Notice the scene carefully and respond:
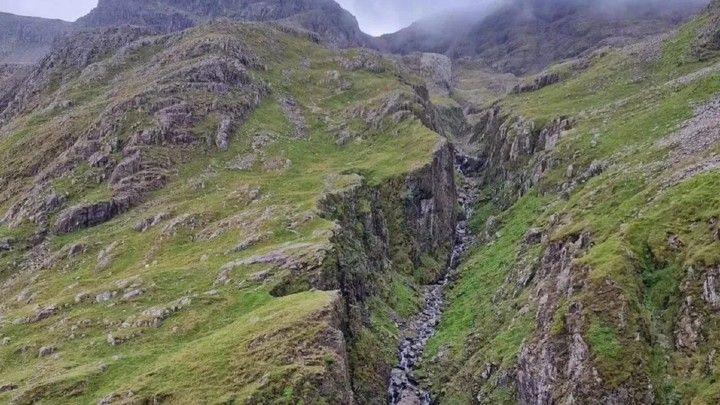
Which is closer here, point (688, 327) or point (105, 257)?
point (688, 327)

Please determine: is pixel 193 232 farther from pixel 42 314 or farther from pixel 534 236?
pixel 534 236

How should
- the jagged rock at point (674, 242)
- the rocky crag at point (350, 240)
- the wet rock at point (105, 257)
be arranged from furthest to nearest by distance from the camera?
the wet rock at point (105, 257) < the jagged rock at point (674, 242) < the rocky crag at point (350, 240)

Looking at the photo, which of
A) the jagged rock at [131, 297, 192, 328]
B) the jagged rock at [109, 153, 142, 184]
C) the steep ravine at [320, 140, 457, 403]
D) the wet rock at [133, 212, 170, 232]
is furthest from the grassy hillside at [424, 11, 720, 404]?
the jagged rock at [109, 153, 142, 184]

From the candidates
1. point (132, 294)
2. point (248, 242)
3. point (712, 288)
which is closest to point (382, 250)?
point (248, 242)

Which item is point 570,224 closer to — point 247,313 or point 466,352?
point 466,352

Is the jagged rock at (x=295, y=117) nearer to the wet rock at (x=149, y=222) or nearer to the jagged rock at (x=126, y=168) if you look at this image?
the jagged rock at (x=126, y=168)

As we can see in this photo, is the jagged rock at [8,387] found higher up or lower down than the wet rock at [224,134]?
lower down

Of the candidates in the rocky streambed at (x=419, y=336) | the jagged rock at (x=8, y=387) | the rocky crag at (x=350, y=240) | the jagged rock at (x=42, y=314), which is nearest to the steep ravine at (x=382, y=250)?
the rocky crag at (x=350, y=240)

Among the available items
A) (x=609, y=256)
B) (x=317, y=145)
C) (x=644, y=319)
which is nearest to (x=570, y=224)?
(x=609, y=256)
